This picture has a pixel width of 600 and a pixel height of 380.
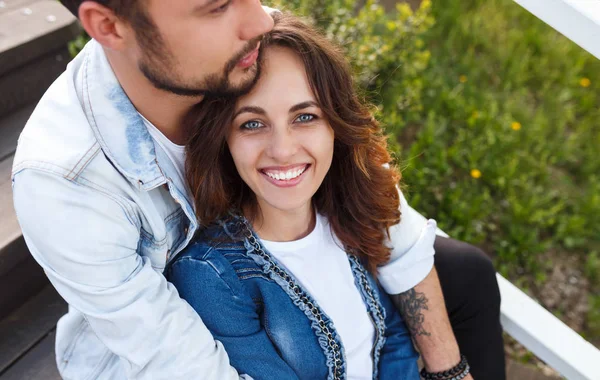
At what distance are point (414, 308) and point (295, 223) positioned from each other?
0.53 meters

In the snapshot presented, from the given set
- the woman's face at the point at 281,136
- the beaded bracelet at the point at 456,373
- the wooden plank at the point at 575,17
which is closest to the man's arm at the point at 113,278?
the woman's face at the point at 281,136

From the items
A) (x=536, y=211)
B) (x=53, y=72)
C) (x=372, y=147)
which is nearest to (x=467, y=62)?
(x=536, y=211)

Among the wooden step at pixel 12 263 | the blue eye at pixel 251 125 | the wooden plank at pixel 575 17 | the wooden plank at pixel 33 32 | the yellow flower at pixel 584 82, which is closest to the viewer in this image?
the wooden plank at pixel 575 17

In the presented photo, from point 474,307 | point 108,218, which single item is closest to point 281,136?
point 108,218

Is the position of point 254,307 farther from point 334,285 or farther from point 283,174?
point 283,174

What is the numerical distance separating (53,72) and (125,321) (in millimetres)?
1468

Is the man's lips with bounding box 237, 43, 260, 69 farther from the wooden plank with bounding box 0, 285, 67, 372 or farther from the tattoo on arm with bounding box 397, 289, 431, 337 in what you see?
the wooden plank with bounding box 0, 285, 67, 372

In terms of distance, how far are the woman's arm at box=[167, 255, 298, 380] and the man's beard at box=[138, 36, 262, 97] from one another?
47 centimetres

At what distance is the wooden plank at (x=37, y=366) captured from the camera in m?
1.94

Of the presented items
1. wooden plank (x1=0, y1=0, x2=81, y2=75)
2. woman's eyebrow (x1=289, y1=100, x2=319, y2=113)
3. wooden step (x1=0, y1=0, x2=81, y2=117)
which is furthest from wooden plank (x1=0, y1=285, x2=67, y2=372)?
woman's eyebrow (x1=289, y1=100, x2=319, y2=113)

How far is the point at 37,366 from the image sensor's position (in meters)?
1.97

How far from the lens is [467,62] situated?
3535 mm

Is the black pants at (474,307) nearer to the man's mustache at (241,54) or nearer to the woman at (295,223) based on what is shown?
the woman at (295,223)

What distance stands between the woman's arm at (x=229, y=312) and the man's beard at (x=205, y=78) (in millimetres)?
472
